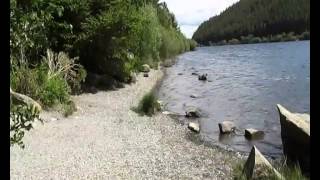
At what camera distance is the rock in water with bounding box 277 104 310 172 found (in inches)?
358

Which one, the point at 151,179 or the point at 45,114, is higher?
the point at 45,114

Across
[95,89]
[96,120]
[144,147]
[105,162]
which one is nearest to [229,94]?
[95,89]

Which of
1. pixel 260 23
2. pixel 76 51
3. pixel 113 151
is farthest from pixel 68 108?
pixel 260 23

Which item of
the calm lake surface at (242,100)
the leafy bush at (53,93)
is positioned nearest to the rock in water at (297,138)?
the calm lake surface at (242,100)

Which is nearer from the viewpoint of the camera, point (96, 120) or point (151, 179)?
point (151, 179)

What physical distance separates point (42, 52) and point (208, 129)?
752cm

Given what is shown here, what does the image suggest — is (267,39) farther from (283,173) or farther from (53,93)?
(283,173)

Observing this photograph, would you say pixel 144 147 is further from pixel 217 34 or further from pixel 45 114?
pixel 217 34

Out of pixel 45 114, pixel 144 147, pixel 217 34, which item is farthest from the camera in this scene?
pixel 217 34

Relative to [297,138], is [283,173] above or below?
below

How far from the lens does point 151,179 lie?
8352 millimetres

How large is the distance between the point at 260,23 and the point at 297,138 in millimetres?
134854

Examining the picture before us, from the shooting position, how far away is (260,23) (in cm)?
13938

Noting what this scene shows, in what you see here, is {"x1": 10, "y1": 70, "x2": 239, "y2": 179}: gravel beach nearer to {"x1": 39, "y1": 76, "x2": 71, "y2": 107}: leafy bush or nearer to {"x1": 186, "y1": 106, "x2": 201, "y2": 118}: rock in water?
{"x1": 39, "y1": 76, "x2": 71, "y2": 107}: leafy bush
